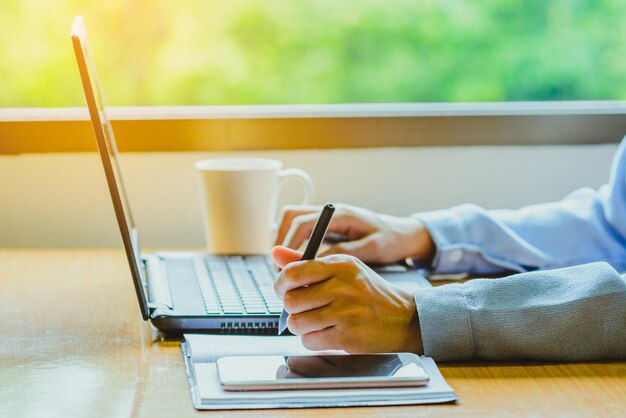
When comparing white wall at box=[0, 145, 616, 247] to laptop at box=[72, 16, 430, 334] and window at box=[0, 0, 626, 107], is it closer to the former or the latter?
laptop at box=[72, 16, 430, 334]

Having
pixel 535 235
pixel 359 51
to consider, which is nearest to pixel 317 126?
pixel 535 235

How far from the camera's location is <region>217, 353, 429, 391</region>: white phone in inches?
26.1

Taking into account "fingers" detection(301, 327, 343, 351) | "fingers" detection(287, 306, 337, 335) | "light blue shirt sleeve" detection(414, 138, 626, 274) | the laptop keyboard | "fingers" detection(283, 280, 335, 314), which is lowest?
"light blue shirt sleeve" detection(414, 138, 626, 274)

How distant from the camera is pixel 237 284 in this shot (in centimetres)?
98

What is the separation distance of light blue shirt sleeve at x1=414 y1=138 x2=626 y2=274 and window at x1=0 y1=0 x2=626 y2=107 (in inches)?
46.7

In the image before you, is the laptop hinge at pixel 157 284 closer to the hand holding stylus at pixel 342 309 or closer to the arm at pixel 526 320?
the hand holding stylus at pixel 342 309

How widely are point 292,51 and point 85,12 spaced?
108 centimetres

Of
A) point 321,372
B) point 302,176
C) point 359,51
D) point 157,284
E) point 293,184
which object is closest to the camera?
point 321,372

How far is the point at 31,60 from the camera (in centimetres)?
199

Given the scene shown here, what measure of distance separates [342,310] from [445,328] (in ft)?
0.30

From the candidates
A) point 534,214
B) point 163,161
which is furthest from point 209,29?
point 534,214

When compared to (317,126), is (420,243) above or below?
below

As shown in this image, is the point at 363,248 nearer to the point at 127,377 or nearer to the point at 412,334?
the point at 412,334

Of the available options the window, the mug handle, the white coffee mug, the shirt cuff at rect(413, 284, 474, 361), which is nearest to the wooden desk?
the shirt cuff at rect(413, 284, 474, 361)
